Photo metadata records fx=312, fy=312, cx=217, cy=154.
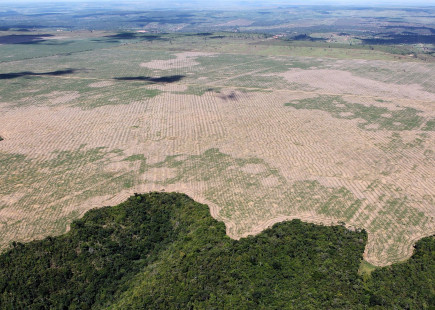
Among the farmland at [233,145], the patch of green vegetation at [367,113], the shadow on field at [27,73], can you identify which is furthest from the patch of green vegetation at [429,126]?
the shadow on field at [27,73]

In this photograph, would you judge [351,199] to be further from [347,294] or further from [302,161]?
[347,294]

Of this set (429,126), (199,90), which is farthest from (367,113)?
(199,90)

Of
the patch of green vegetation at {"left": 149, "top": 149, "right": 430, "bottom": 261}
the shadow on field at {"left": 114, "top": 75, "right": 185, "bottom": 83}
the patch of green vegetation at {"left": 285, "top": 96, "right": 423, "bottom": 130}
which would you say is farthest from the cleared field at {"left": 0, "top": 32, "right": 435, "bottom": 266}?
the shadow on field at {"left": 114, "top": 75, "right": 185, "bottom": 83}

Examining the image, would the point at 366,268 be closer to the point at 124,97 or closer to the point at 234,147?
the point at 234,147

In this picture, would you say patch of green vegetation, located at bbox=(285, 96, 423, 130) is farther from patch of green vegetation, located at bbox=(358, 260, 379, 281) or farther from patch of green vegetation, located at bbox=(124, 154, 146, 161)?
patch of green vegetation, located at bbox=(124, 154, 146, 161)

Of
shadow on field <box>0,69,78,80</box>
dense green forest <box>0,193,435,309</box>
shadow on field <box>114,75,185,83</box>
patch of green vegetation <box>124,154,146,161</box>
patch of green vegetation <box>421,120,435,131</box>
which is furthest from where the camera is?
shadow on field <box>0,69,78,80</box>

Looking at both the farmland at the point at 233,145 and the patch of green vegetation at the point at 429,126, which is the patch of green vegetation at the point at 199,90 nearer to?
the farmland at the point at 233,145
